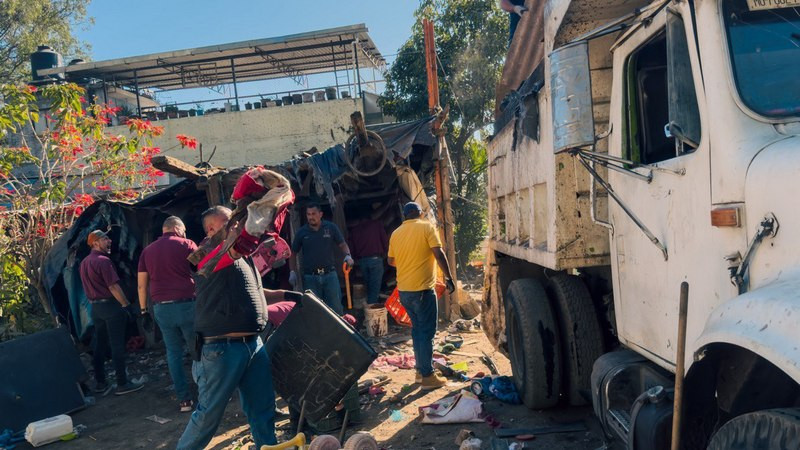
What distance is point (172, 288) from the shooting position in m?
5.66

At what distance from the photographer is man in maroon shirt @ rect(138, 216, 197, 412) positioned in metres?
5.66

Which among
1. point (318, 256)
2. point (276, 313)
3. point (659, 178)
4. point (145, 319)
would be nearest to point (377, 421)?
point (276, 313)

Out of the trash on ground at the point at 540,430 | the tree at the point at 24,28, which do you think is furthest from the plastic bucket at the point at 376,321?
the tree at the point at 24,28

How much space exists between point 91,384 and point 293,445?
5196 millimetres

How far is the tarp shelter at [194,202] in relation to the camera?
26.4 feet

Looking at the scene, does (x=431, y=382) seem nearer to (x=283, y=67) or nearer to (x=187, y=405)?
(x=187, y=405)

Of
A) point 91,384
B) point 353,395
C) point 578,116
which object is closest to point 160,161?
point 91,384

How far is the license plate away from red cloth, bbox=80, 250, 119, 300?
633 cm

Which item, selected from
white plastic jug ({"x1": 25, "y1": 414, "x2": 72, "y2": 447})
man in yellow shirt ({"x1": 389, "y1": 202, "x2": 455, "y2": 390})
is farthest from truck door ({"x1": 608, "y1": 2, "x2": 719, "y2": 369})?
white plastic jug ({"x1": 25, "y1": 414, "x2": 72, "y2": 447})

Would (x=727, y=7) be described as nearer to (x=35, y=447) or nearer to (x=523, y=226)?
(x=523, y=226)

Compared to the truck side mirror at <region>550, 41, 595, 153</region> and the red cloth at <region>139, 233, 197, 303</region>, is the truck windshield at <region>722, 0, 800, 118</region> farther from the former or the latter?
the red cloth at <region>139, 233, 197, 303</region>

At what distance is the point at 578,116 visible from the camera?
2.31 meters

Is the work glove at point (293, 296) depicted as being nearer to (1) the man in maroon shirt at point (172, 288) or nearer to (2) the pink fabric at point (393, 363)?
(1) the man in maroon shirt at point (172, 288)

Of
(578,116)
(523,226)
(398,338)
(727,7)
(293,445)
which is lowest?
(398,338)
